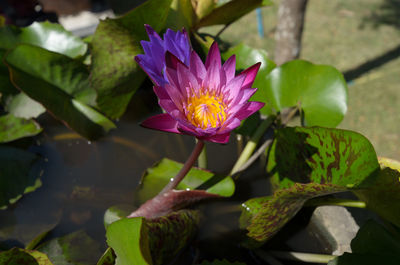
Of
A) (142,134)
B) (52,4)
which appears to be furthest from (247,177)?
(52,4)

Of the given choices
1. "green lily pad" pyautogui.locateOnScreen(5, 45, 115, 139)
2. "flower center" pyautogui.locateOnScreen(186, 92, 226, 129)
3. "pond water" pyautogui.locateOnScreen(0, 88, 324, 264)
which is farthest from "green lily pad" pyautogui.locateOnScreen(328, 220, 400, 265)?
"green lily pad" pyautogui.locateOnScreen(5, 45, 115, 139)

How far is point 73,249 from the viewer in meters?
0.62

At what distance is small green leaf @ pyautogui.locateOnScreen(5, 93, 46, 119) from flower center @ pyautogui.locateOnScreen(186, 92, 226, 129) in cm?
53

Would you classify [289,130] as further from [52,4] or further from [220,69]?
[52,4]

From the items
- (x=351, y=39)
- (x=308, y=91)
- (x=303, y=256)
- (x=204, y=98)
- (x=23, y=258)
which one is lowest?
(x=351, y=39)

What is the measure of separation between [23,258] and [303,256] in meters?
0.47

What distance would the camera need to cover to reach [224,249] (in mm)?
664

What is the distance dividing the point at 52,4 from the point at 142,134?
7.89 feet

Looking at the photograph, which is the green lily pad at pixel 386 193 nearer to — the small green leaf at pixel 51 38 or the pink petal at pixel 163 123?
the pink petal at pixel 163 123

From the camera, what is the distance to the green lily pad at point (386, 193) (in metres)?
0.48

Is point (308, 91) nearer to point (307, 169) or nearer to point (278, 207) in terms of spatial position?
point (307, 169)

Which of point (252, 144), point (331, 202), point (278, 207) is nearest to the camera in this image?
point (278, 207)

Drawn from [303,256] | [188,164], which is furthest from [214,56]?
[303,256]

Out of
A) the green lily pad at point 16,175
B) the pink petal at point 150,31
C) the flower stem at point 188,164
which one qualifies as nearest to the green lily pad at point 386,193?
the flower stem at point 188,164
